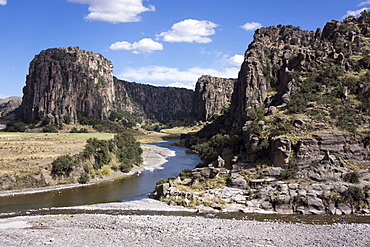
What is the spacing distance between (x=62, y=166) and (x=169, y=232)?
37.8 meters

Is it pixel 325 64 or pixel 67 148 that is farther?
pixel 67 148

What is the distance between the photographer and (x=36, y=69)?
504ft

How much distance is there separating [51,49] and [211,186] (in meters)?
163

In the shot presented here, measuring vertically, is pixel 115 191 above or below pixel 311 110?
below

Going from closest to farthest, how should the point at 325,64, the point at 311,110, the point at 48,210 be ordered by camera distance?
the point at 48,210
the point at 311,110
the point at 325,64

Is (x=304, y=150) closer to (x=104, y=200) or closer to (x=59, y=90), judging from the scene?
(x=104, y=200)

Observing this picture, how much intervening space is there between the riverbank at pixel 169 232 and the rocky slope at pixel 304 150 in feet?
22.1

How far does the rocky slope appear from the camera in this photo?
120 ft

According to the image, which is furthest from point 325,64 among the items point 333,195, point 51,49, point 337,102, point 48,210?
point 51,49

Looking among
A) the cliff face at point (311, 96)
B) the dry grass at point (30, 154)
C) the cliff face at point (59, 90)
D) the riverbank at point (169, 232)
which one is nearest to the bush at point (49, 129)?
the cliff face at point (59, 90)

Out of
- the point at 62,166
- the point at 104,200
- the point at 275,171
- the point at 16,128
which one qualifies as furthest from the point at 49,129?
the point at 275,171

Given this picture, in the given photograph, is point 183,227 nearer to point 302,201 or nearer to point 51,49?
point 302,201

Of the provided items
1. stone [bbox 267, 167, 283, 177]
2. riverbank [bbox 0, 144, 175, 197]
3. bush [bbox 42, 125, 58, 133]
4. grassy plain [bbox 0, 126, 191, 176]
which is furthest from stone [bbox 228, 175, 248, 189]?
bush [bbox 42, 125, 58, 133]

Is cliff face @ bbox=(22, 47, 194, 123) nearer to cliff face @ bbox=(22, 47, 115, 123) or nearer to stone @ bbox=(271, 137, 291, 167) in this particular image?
cliff face @ bbox=(22, 47, 115, 123)
